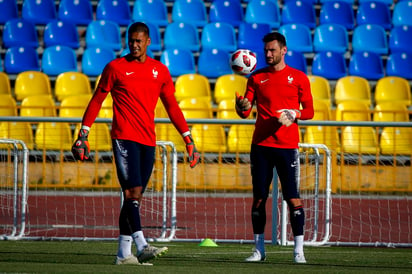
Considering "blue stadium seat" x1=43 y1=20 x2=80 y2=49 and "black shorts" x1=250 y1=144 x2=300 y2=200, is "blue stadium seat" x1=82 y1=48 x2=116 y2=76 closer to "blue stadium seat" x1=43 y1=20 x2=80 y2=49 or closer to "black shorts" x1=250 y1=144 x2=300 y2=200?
"blue stadium seat" x1=43 y1=20 x2=80 y2=49

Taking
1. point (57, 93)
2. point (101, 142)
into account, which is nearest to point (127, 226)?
point (101, 142)

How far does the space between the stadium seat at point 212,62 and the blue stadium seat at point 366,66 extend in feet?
9.75

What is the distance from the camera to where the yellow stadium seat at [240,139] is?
1473 centimetres

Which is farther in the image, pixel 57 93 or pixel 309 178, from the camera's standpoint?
pixel 57 93

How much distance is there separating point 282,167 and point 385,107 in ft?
29.7

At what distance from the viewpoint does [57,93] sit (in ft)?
56.1

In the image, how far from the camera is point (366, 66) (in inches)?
750

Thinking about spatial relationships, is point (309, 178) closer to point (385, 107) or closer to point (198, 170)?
point (198, 170)

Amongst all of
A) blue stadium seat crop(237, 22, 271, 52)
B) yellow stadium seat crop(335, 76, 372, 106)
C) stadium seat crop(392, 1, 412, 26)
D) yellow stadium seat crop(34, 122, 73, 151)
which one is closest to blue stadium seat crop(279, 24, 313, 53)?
blue stadium seat crop(237, 22, 271, 52)

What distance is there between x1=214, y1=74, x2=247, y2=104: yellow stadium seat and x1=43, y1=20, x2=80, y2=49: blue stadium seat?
371 cm

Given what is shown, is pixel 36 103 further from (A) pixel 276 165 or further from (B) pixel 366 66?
(A) pixel 276 165

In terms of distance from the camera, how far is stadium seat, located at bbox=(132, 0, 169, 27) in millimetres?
19609

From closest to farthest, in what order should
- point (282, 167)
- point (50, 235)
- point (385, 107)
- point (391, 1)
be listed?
point (282, 167), point (50, 235), point (385, 107), point (391, 1)

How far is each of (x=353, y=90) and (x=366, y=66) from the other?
1402 mm
